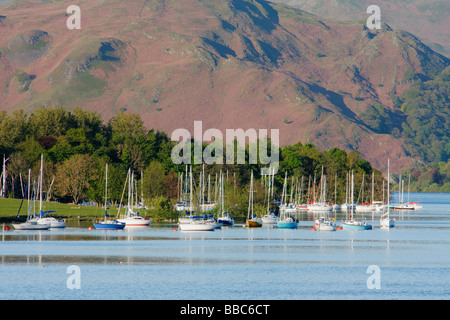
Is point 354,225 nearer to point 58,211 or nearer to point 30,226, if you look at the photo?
point 58,211

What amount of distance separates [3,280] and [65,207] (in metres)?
93.3

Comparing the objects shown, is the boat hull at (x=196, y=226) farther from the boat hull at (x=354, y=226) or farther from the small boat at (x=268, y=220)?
the boat hull at (x=354, y=226)

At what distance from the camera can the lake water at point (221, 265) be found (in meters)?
64.0

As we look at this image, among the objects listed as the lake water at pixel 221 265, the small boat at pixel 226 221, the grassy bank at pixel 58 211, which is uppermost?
the grassy bank at pixel 58 211

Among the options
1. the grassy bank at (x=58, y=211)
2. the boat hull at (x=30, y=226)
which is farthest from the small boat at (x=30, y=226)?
the grassy bank at (x=58, y=211)

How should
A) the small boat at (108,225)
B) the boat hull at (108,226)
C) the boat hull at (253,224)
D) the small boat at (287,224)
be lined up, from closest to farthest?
the boat hull at (108,226) → the small boat at (108,225) → the small boat at (287,224) → the boat hull at (253,224)

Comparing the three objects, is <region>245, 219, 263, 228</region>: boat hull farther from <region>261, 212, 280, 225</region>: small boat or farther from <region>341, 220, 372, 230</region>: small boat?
<region>341, 220, 372, 230</region>: small boat

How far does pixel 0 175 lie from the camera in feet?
600

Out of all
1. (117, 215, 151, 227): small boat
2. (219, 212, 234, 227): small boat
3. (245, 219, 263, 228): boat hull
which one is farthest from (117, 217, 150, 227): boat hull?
(245, 219, 263, 228): boat hull

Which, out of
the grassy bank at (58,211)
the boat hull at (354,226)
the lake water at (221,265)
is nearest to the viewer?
the lake water at (221,265)

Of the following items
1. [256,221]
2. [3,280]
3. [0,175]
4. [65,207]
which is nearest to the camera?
[3,280]

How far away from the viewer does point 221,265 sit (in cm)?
8200
